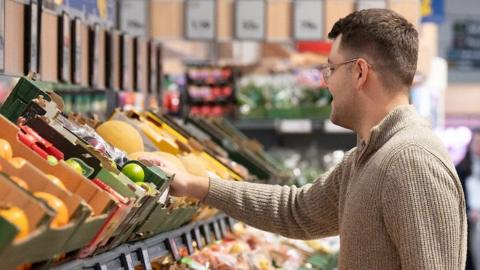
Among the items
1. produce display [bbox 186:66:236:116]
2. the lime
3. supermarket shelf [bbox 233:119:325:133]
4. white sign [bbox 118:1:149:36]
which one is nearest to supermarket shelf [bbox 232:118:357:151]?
supermarket shelf [bbox 233:119:325:133]

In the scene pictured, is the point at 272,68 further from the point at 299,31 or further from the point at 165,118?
the point at 165,118

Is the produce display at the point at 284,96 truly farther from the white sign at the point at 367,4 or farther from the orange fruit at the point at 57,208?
the orange fruit at the point at 57,208

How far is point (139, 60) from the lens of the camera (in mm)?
5141

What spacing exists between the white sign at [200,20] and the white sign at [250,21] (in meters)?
0.20

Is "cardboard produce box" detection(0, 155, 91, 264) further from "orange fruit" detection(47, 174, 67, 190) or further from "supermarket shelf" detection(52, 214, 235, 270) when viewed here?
"supermarket shelf" detection(52, 214, 235, 270)

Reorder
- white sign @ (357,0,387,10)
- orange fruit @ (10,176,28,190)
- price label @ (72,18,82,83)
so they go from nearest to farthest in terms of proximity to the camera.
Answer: orange fruit @ (10,176,28,190), price label @ (72,18,82,83), white sign @ (357,0,387,10)

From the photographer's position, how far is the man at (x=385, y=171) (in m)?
2.65

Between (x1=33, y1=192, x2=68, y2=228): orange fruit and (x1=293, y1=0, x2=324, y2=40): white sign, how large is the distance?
5488mm

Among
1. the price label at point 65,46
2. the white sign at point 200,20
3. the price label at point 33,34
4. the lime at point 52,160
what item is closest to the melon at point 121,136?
the price label at point 33,34

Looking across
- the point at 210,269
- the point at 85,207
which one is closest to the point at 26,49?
the point at 210,269

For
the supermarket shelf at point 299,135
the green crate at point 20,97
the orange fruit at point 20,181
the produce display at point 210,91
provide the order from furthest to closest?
the produce display at point 210,91
the supermarket shelf at point 299,135
the green crate at point 20,97
the orange fruit at point 20,181

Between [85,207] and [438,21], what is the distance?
798cm

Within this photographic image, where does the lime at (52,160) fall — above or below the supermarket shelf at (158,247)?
above

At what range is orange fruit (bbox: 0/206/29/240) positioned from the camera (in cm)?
163
